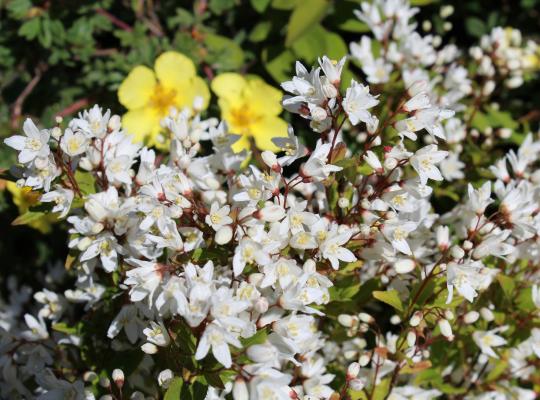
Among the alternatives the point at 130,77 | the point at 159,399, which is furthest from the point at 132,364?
the point at 130,77

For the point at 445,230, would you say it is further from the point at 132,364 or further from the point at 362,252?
the point at 132,364

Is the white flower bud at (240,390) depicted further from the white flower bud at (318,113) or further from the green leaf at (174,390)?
the white flower bud at (318,113)

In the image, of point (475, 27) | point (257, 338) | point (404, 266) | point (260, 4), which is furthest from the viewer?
point (475, 27)

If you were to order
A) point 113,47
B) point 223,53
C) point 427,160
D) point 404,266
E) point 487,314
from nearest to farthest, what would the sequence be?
1. point 427,160
2. point 404,266
3. point 487,314
4. point 223,53
5. point 113,47

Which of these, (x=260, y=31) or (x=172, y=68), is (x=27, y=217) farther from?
(x=260, y=31)

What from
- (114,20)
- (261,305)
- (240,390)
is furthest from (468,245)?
(114,20)

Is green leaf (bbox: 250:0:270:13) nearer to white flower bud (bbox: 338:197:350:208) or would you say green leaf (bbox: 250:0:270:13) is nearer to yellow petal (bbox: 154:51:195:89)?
yellow petal (bbox: 154:51:195:89)
